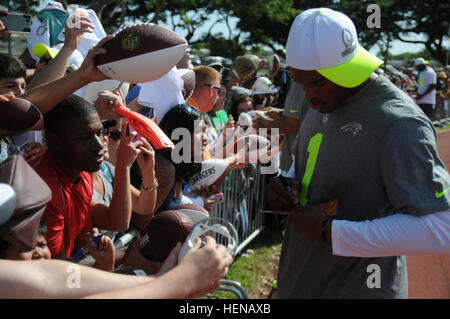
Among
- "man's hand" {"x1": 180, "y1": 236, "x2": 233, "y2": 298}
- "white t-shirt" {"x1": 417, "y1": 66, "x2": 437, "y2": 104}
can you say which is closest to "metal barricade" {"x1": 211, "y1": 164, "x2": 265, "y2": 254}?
"man's hand" {"x1": 180, "y1": 236, "x2": 233, "y2": 298}

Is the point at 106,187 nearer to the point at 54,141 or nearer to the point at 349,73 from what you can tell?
the point at 54,141

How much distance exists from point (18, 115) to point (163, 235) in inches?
35.8

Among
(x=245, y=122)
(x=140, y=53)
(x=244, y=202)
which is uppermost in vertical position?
(x=140, y=53)

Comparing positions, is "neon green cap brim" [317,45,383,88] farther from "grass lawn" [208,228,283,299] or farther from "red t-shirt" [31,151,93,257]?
"grass lawn" [208,228,283,299]

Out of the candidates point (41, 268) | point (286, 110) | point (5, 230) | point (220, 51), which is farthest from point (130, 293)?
point (220, 51)

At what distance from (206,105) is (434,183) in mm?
3028

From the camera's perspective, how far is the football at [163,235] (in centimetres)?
221

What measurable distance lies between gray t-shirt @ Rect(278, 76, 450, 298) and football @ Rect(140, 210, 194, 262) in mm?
643

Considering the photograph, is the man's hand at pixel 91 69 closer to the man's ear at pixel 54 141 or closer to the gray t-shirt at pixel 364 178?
the man's ear at pixel 54 141

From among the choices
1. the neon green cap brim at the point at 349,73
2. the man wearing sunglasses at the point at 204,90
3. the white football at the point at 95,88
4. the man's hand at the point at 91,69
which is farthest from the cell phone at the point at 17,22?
the neon green cap brim at the point at 349,73

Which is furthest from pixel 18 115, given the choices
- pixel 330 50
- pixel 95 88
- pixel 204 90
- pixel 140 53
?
pixel 204 90

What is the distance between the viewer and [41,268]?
1388 millimetres

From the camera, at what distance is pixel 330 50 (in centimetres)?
203

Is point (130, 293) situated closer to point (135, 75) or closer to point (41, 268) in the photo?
point (41, 268)
